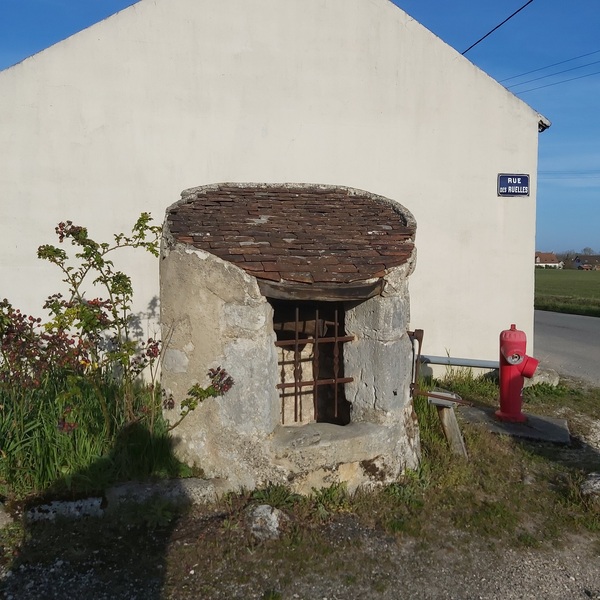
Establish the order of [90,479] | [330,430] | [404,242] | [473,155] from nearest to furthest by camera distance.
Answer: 1. [90,479]
2. [330,430]
3. [404,242]
4. [473,155]

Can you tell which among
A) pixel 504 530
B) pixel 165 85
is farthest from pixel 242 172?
pixel 504 530

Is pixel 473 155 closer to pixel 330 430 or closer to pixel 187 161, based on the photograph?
pixel 187 161

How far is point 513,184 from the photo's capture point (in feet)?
23.6

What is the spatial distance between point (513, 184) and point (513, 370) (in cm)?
277

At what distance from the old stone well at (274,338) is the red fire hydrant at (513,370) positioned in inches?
76.3

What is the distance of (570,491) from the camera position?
4.18 meters

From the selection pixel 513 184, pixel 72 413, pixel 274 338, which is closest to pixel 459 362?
pixel 513 184

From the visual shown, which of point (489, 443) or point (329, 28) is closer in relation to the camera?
point (489, 443)

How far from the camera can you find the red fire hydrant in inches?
225

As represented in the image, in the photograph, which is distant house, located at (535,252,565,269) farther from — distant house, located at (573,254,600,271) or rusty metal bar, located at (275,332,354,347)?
rusty metal bar, located at (275,332,354,347)

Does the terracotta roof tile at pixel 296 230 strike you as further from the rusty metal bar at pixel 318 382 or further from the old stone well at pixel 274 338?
the rusty metal bar at pixel 318 382

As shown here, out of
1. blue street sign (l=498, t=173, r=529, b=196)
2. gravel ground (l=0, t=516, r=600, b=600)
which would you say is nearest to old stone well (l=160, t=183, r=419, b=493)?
gravel ground (l=0, t=516, r=600, b=600)

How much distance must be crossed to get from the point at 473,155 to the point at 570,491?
14.8ft

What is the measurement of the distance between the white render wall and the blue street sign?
0.10 meters
